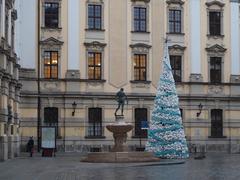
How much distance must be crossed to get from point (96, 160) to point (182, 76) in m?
20.9

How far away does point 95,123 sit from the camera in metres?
51.6

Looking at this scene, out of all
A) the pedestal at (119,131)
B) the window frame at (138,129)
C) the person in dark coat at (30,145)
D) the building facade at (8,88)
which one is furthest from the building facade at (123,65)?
the pedestal at (119,131)

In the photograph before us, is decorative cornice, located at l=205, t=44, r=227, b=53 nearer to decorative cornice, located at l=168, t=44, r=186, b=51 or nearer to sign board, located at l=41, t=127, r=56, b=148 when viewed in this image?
decorative cornice, located at l=168, t=44, r=186, b=51

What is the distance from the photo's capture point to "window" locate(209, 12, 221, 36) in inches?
2185

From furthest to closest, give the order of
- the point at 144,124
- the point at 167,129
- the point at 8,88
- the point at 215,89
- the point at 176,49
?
the point at 215,89 → the point at 176,49 → the point at 144,124 → the point at 167,129 → the point at 8,88

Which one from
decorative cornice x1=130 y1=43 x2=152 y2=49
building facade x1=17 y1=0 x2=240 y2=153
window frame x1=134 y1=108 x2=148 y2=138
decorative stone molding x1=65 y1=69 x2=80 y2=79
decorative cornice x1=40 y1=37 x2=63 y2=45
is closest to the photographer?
building facade x1=17 y1=0 x2=240 y2=153

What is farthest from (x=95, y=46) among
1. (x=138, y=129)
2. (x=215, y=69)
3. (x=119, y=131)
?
(x=119, y=131)

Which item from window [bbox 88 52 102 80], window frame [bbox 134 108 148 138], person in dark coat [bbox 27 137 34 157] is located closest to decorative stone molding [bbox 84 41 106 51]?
window [bbox 88 52 102 80]

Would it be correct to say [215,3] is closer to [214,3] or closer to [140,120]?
[214,3]

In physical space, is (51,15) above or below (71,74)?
above

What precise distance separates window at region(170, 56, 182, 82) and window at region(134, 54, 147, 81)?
99.5 inches

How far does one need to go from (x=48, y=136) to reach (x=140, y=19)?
615 inches

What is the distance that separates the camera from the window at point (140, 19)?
176 feet

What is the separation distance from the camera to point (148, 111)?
174 feet
